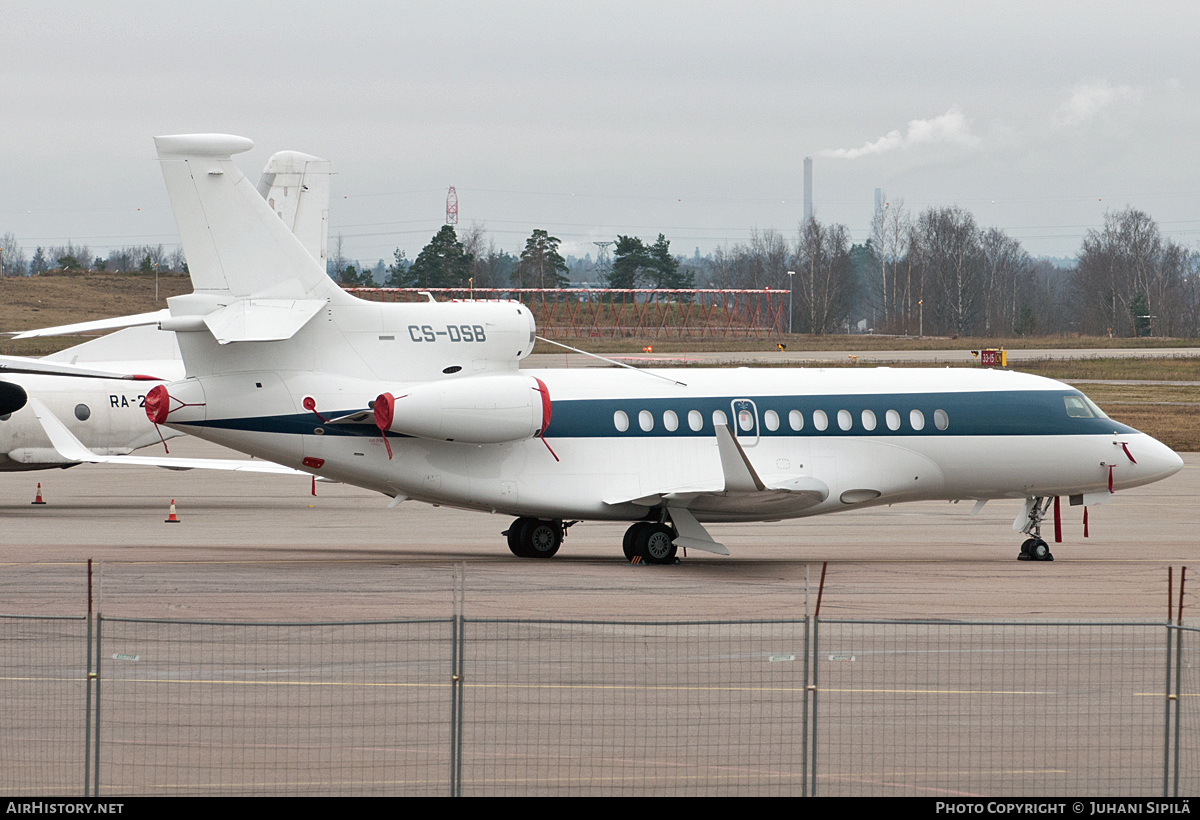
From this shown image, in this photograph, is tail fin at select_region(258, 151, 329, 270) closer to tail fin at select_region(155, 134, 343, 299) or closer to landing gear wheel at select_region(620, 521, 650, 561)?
tail fin at select_region(155, 134, 343, 299)

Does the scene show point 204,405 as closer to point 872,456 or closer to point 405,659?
point 405,659

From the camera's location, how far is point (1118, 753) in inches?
413

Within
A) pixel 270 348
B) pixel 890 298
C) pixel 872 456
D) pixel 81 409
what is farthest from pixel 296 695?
pixel 890 298

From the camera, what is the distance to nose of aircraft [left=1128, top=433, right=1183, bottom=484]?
79.2ft

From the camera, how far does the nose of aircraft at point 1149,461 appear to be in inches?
950

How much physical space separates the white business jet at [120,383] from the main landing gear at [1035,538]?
16.0 m

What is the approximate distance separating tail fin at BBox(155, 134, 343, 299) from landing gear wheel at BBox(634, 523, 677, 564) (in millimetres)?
6644

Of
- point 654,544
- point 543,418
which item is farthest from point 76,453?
point 654,544

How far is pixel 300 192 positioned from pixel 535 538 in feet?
40.6

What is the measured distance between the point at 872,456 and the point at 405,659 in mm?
11397

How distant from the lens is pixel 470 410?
67.7ft

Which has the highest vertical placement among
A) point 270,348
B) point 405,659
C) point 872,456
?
point 270,348

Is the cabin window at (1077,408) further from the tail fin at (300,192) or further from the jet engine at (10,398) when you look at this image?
the jet engine at (10,398)

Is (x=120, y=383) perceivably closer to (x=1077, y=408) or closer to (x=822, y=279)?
(x=1077, y=408)
